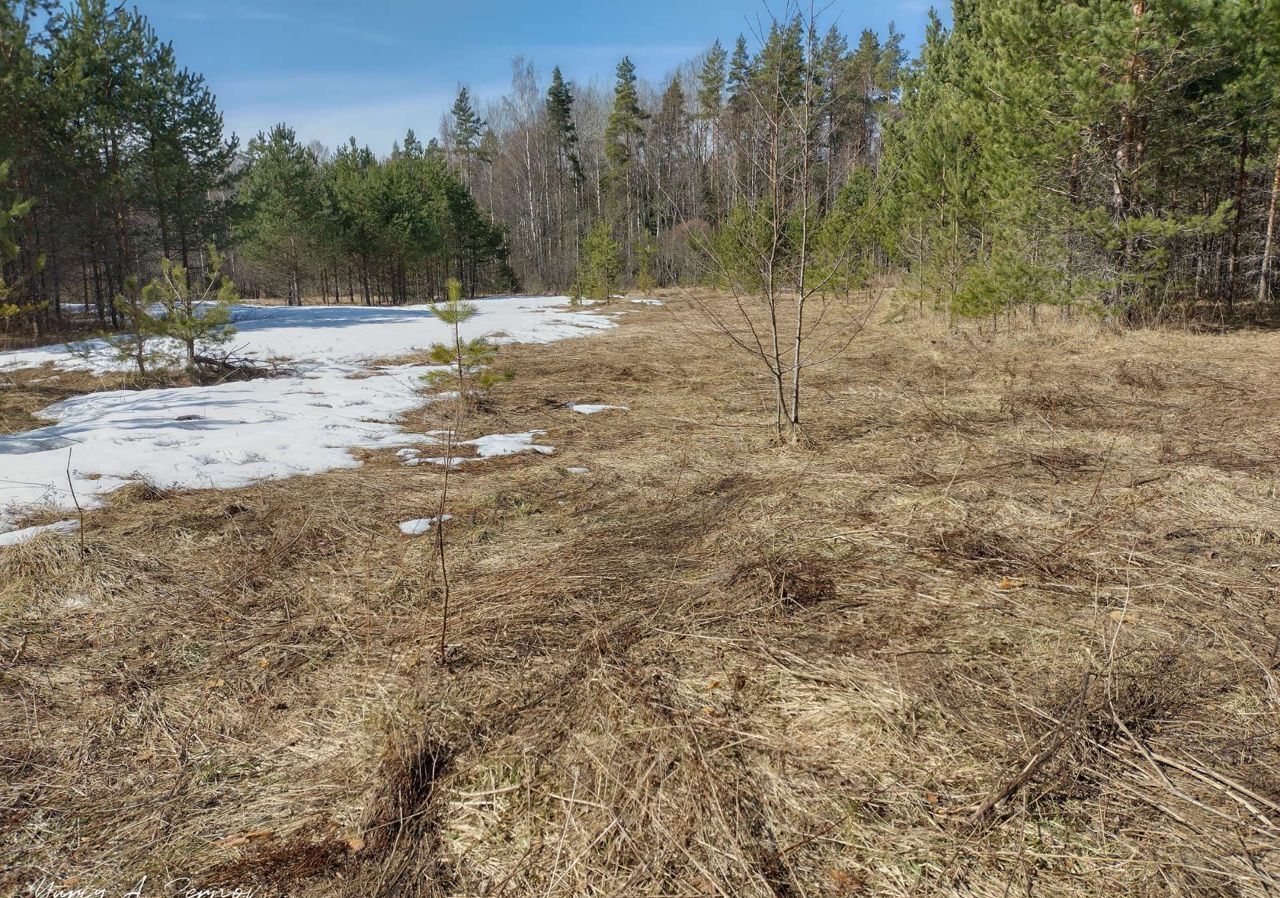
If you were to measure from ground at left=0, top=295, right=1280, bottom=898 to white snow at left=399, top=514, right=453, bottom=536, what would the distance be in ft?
0.34

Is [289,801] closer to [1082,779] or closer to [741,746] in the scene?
[741,746]

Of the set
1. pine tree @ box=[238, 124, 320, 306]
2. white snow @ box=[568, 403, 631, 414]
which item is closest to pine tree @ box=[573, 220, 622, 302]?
pine tree @ box=[238, 124, 320, 306]

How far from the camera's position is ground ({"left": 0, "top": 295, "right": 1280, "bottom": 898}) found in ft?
5.61

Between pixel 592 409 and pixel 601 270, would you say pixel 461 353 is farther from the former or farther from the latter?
pixel 601 270

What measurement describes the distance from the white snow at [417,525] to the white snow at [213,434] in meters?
1.57

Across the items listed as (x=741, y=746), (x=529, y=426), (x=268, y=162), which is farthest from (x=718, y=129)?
(x=268, y=162)

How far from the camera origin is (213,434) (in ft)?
19.8

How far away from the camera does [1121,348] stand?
1039 cm

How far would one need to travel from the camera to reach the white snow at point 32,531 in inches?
139

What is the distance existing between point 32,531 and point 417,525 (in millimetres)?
2030

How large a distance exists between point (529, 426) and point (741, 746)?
5160 mm

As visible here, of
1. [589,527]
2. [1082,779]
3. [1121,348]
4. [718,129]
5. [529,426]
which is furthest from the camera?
[1121,348]

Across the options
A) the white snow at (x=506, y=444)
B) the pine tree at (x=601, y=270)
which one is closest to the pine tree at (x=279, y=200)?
the pine tree at (x=601, y=270)

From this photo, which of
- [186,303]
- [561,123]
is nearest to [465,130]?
[561,123]
